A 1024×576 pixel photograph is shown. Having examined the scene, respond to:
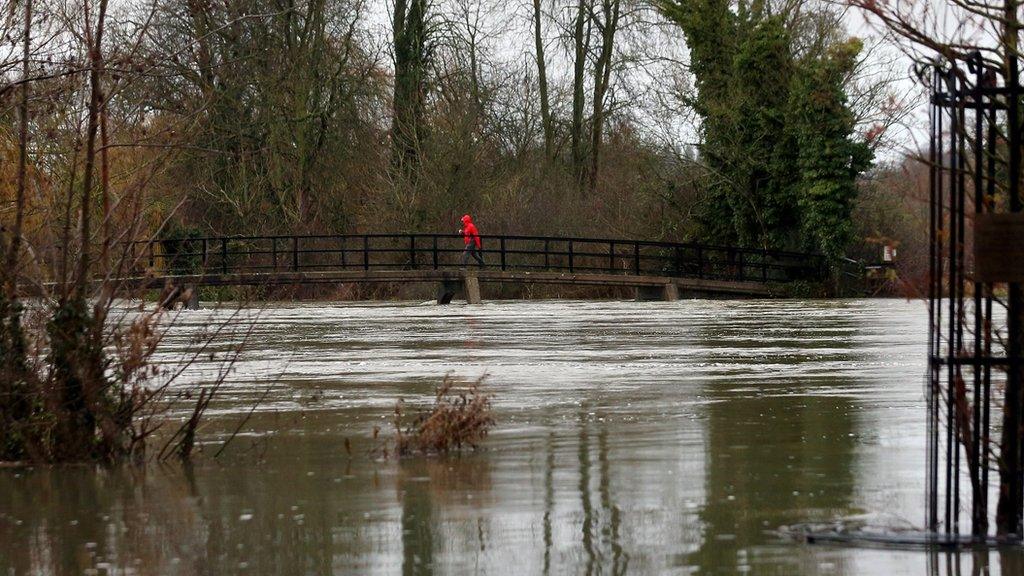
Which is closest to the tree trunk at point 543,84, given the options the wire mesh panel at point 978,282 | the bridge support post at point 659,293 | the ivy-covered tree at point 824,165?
the bridge support post at point 659,293

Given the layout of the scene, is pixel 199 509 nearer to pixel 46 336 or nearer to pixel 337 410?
pixel 46 336

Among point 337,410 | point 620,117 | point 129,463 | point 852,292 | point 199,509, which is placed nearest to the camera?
point 199,509

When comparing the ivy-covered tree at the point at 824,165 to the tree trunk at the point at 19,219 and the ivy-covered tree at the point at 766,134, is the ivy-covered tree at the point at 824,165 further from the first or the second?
→ the tree trunk at the point at 19,219

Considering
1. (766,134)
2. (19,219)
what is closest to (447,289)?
(766,134)

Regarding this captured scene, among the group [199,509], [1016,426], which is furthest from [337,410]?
[1016,426]

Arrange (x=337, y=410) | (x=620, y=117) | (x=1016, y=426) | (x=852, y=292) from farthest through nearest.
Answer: (x=620, y=117), (x=852, y=292), (x=337, y=410), (x=1016, y=426)

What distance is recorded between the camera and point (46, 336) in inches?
412

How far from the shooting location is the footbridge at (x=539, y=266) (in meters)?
43.3

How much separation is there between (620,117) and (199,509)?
149 feet

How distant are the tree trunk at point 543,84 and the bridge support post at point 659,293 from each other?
10069mm

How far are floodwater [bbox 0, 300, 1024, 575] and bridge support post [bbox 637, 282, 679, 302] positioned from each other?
26.5 meters

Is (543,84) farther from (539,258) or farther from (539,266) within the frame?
(539,266)

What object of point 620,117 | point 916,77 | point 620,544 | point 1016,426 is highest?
point 620,117

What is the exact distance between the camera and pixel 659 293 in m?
45.2
